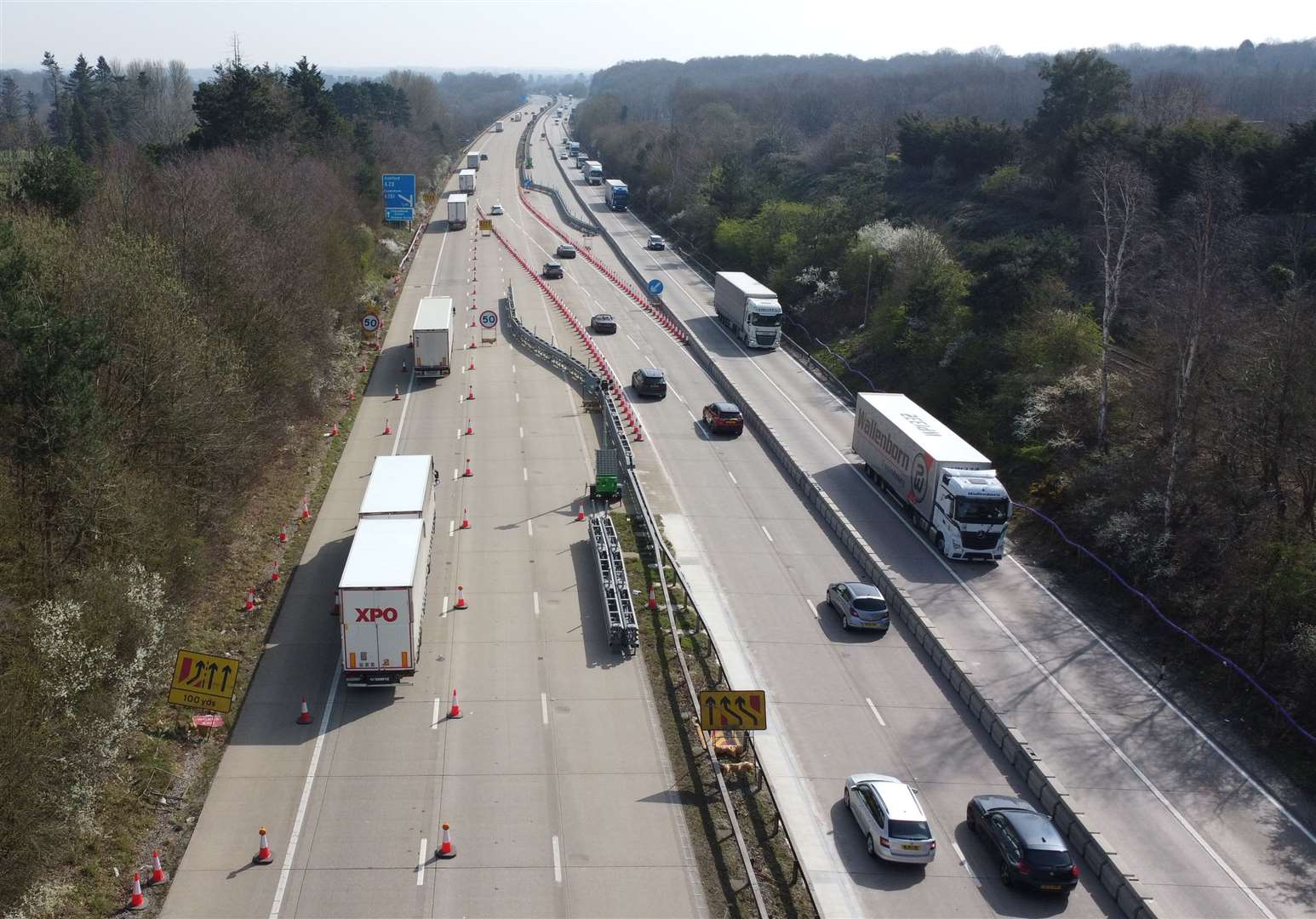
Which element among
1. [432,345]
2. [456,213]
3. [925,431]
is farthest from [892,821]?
[456,213]

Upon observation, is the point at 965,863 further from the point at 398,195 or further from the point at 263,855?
the point at 398,195

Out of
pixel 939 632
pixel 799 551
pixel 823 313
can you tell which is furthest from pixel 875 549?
pixel 823 313

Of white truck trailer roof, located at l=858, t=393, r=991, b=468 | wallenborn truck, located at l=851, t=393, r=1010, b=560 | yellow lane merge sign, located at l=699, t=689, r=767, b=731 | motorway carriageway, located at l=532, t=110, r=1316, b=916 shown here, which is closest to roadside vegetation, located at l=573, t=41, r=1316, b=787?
motorway carriageway, located at l=532, t=110, r=1316, b=916

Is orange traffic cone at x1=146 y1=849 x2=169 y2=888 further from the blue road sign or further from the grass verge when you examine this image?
the blue road sign

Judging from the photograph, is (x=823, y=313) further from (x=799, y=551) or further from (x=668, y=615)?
(x=668, y=615)

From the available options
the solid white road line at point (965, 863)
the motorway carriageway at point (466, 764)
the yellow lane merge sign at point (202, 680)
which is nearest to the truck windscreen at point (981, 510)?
the motorway carriageway at point (466, 764)
